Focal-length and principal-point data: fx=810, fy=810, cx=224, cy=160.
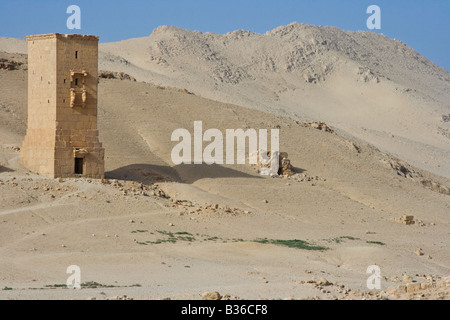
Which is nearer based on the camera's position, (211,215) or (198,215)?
(198,215)

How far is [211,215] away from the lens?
2748cm

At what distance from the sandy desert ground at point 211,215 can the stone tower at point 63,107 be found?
0.82 meters

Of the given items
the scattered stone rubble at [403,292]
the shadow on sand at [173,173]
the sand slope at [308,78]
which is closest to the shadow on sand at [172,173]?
the shadow on sand at [173,173]

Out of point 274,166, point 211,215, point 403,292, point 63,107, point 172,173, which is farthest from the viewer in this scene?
point 274,166

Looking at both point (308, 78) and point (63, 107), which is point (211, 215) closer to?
point (63, 107)

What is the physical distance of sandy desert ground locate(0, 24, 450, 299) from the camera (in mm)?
17828

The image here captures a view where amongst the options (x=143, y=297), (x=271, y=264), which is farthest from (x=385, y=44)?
(x=143, y=297)

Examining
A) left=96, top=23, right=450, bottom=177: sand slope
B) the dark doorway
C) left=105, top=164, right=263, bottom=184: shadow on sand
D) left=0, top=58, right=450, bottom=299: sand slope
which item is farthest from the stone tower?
left=96, top=23, right=450, bottom=177: sand slope

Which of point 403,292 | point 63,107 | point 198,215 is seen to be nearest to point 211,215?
point 198,215

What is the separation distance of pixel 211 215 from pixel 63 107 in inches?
254

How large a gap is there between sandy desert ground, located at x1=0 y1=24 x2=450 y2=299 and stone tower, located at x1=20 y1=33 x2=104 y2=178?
0.82 m

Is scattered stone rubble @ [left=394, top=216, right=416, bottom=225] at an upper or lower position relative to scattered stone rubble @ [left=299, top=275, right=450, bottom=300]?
upper

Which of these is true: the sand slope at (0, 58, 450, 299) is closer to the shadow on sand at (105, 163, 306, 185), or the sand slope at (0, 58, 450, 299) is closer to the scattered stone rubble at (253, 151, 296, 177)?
the shadow on sand at (105, 163, 306, 185)

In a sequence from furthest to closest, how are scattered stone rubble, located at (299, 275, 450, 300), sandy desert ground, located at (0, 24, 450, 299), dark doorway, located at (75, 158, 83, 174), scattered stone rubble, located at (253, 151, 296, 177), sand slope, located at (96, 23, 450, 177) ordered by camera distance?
sand slope, located at (96, 23, 450, 177), scattered stone rubble, located at (253, 151, 296, 177), dark doorway, located at (75, 158, 83, 174), sandy desert ground, located at (0, 24, 450, 299), scattered stone rubble, located at (299, 275, 450, 300)
